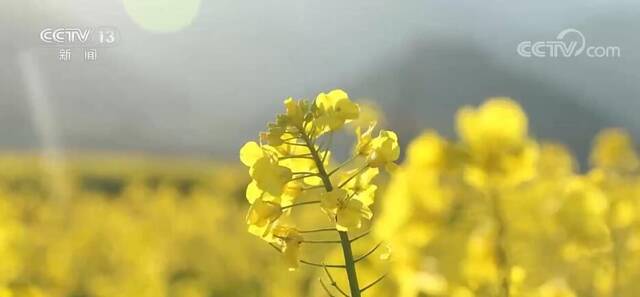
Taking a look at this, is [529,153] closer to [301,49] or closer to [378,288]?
[378,288]

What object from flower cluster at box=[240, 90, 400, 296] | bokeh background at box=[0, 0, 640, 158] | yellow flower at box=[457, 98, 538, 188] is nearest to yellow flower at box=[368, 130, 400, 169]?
flower cluster at box=[240, 90, 400, 296]

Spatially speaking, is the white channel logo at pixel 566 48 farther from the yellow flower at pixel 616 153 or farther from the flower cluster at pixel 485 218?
the flower cluster at pixel 485 218

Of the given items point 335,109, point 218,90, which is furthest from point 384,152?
point 218,90

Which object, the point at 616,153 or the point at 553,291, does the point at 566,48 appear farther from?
the point at 553,291

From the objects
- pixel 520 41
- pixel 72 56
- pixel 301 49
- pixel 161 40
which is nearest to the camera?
pixel 520 41

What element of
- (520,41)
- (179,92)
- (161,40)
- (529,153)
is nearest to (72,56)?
(161,40)

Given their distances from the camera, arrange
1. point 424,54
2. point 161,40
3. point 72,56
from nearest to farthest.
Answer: point 72,56, point 161,40, point 424,54

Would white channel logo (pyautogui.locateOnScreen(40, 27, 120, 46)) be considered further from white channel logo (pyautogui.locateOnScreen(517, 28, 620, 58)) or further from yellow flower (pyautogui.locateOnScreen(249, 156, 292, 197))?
yellow flower (pyautogui.locateOnScreen(249, 156, 292, 197))
